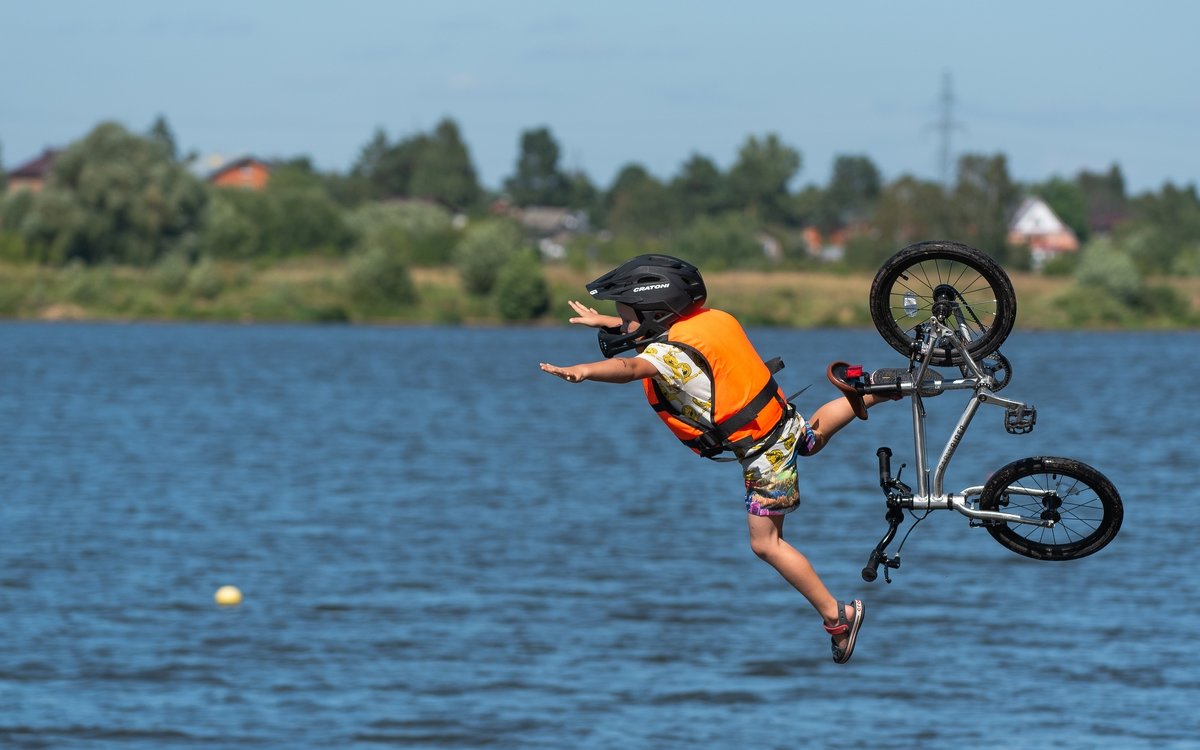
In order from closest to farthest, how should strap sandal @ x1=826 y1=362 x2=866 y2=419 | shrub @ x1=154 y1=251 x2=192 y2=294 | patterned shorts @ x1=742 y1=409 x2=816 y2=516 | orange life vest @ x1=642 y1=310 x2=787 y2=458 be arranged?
strap sandal @ x1=826 y1=362 x2=866 y2=419 → orange life vest @ x1=642 y1=310 x2=787 y2=458 → patterned shorts @ x1=742 y1=409 x2=816 y2=516 → shrub @ x1=154 y1=251 x2=192 y2=294

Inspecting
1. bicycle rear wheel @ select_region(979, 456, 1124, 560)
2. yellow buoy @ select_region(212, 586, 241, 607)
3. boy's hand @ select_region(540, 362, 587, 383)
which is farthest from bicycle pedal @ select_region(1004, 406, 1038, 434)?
yellow buoy @ select_region(212, 586, 241, 607)

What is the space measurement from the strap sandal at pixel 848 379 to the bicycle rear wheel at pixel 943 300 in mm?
325

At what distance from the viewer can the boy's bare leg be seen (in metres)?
12.5

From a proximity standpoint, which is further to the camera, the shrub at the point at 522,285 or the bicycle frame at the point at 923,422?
the shrub at the point at 522,285

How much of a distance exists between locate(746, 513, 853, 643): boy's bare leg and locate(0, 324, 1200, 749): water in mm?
79887

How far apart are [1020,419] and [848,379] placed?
143 centimetres

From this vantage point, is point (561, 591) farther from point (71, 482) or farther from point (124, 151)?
point (124, 151)

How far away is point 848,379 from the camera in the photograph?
1170cm

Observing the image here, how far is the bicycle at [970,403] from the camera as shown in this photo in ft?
36.4

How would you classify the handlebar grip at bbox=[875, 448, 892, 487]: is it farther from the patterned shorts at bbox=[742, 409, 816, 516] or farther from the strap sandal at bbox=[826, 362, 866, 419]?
Answer: the patterned shorts at bbox=[742, 409, 816, 516]

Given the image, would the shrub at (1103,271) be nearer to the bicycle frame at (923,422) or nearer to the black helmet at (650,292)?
the black helmet at (650,292)

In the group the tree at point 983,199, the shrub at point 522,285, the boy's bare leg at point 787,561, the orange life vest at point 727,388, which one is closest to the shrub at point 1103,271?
the tree at point 983,199

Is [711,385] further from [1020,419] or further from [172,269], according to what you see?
[172,269]

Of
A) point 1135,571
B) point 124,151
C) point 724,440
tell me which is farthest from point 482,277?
point 724,440
